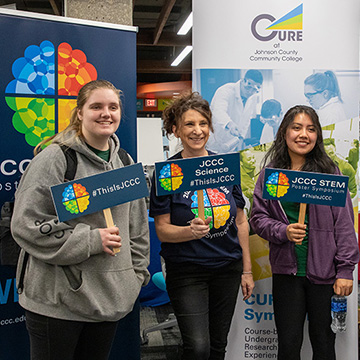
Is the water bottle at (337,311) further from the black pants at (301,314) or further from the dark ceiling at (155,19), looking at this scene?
the dark ceiling at (155,19)

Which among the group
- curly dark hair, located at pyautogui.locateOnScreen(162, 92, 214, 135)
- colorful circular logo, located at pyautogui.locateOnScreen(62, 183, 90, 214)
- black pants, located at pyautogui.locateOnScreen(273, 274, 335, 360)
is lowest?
black pants, located at pyautogui.locateOnScreen(273, 274, 335, 360)

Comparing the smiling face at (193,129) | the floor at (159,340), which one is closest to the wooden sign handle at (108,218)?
the smiling face at (193,129)

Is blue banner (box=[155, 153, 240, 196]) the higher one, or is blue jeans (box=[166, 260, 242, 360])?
blue banner (box=[155, 153, 240, 196])

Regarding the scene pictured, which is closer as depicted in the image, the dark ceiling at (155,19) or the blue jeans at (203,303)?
the blue jeans at (203,303)

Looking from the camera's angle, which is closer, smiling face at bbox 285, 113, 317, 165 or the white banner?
smiling face at bbox 285, 113, 317, 165

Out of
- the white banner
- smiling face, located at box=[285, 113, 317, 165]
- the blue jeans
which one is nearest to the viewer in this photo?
the blue jeans

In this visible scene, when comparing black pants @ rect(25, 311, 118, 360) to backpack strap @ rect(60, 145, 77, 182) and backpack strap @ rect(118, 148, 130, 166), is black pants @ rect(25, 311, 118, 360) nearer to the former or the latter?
backpack strap @ rect(60, 145, 77, 182)

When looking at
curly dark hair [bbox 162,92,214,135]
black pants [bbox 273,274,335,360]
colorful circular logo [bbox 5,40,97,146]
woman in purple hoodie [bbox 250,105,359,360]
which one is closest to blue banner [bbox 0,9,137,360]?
colorful circular logo [bbox 5,40,97,146]

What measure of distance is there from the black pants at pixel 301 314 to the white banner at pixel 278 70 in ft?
2.00

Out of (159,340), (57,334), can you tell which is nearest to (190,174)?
(57,334)

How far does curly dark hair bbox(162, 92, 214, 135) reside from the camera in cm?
202

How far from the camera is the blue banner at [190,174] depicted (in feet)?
6.04

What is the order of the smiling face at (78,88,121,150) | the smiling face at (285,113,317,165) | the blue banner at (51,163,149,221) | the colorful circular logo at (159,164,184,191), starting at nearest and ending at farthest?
the blue banner at (51,163,149,221) < the smiling face at (78,88,121,150) < the colorful circular logo at (159,164,184,191) < the smiling face at (285,113,317,165)

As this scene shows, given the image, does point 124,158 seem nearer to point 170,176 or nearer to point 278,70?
point 170,176
